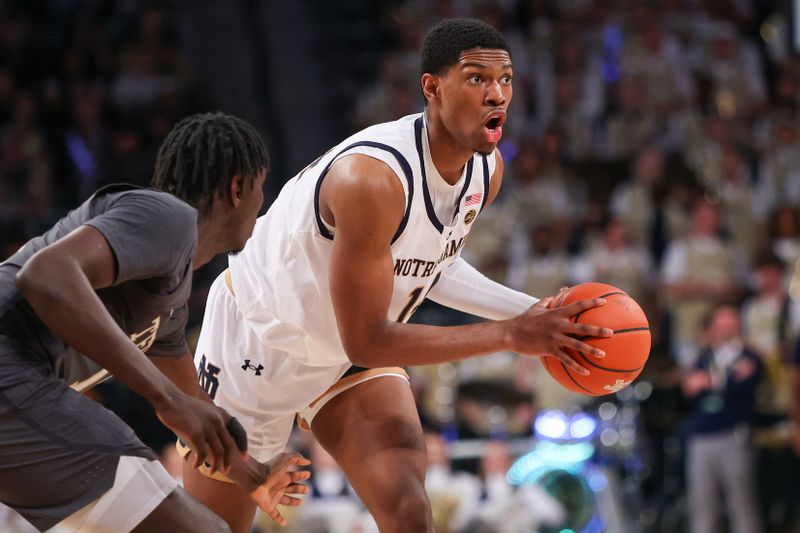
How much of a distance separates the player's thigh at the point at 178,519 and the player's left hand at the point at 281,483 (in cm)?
43

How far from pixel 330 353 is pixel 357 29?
1064cm

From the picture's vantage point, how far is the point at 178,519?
325cm

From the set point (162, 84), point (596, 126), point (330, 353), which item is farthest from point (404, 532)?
point (162, 84)

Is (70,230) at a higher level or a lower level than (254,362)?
higher

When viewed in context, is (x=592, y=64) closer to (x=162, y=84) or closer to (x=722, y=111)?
(x=722, y=111)

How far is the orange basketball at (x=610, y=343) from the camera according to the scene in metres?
3.96

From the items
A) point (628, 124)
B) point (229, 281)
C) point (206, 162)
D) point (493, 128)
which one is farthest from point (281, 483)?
point (628, 124)

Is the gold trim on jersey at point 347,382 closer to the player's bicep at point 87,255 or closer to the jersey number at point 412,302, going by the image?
the jersey number at point 412,302

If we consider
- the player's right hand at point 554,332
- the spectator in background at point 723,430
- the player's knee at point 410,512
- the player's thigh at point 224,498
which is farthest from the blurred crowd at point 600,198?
the player's thigh at point 224,498

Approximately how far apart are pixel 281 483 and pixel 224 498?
93cm

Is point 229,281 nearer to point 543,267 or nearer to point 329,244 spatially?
point 329,244

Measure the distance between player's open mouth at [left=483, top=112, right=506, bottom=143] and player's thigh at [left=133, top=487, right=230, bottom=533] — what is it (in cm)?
169

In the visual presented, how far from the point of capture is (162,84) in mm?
13094

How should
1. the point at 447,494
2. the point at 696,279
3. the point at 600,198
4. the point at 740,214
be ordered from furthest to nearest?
the point at 600,198 → the point at 740,214 → the point at 696,279 → the point at 447,494
